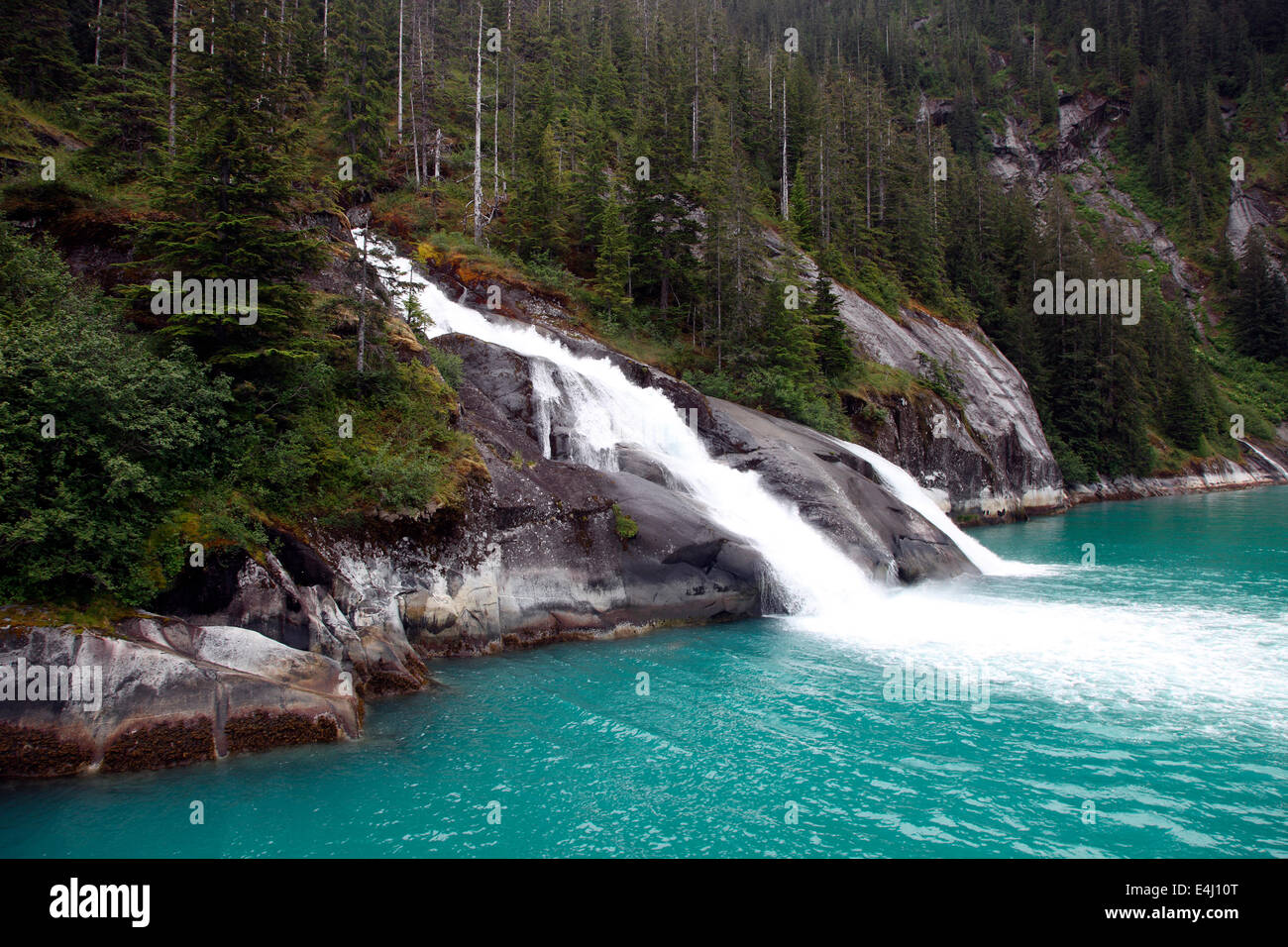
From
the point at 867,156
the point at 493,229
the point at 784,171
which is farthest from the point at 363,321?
the point at 867,156

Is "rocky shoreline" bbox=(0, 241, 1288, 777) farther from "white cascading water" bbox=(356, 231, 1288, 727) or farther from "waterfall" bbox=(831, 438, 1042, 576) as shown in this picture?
"waterfall" bbox=(831, 438, 1042, 576)

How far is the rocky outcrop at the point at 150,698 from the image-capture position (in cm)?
928

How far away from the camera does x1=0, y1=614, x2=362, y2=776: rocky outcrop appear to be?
928 centimetres

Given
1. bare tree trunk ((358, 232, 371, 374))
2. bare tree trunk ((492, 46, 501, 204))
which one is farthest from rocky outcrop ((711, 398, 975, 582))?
bare tree trunk ((492, 46, 501, 204))

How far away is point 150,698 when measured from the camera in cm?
987

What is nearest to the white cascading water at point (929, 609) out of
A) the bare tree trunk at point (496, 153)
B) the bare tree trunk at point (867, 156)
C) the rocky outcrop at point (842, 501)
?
the rocky outcrop at point (842, 501)

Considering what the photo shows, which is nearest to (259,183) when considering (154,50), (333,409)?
(333,409)

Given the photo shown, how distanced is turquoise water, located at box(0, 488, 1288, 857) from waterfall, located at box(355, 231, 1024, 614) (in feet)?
9.56

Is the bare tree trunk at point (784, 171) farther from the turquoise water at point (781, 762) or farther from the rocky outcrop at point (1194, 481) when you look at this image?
the turquoise water at point (781, 762)

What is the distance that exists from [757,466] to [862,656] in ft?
33.0

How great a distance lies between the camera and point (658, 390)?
85.2 ft

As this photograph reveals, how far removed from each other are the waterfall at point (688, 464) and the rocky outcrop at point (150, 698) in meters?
10.7
